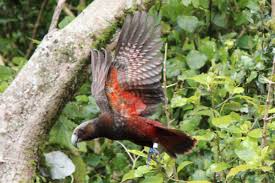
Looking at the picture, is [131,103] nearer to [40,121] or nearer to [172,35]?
[40,121]

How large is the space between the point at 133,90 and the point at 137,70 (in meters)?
0.09

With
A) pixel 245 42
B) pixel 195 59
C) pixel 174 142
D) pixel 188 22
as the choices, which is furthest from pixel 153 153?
pixel 245 42

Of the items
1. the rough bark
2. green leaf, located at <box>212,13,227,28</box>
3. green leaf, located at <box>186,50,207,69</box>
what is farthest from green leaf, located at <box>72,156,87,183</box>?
green leaf, located at <box>212,13,227,28</box>

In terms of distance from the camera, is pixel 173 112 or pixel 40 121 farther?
pixel 173 112

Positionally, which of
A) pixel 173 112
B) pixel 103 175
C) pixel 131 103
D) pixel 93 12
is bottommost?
pixel 103 175

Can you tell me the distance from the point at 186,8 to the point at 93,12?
2.69 ft

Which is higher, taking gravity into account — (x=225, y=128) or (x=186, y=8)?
(x=186, y=8)

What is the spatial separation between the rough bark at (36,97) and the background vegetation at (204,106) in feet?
0.47

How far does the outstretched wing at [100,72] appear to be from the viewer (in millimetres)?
3186

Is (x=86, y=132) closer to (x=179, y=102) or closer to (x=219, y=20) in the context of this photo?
(x=179, y=102)

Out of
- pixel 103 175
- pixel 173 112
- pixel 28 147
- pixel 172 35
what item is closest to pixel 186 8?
pixel 172 35

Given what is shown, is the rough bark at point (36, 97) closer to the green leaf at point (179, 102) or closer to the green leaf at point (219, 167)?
the green leaf at point (179, 102)

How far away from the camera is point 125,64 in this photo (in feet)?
10.7

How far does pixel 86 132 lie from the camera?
3.40m
